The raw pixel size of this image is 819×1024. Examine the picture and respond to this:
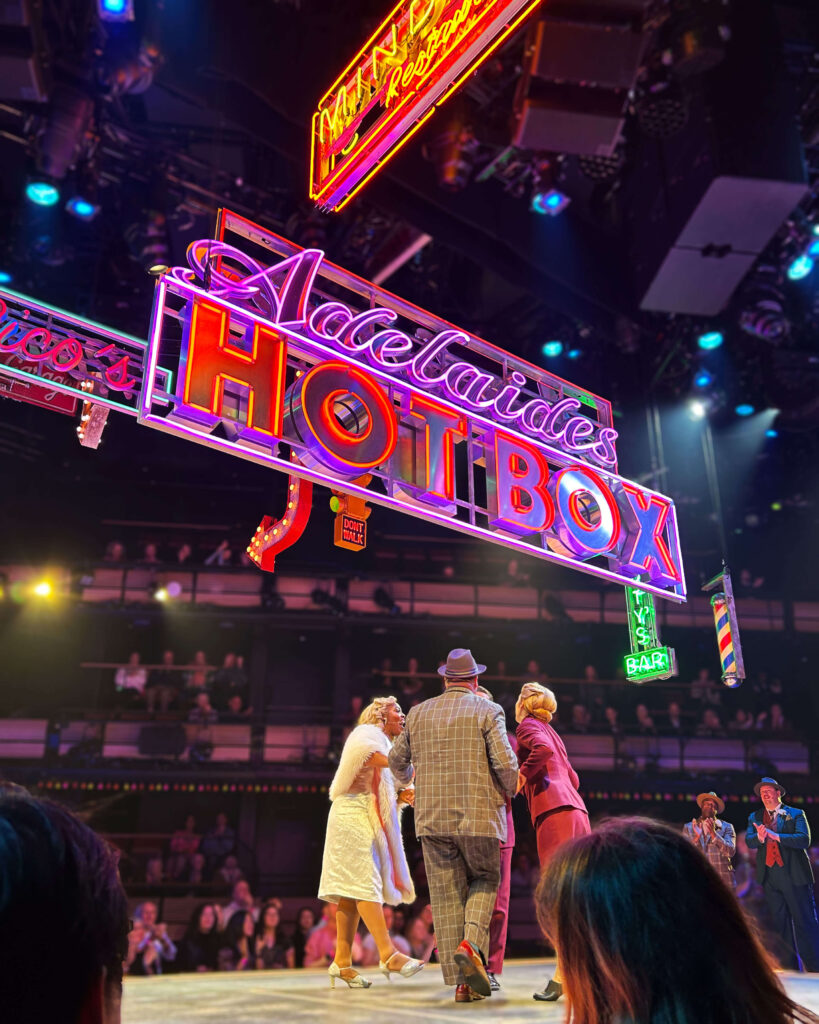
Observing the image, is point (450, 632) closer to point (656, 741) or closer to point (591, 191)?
point (656, 741)

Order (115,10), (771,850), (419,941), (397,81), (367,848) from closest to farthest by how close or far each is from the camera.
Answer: (397,81), (367,848), (115,10), (771,850), (419,941)

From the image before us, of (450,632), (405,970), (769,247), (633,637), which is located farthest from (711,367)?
(405,970)

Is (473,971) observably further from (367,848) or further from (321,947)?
(321,947)

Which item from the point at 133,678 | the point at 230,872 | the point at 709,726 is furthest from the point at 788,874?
the point at 133,678

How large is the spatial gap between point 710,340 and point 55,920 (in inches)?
504

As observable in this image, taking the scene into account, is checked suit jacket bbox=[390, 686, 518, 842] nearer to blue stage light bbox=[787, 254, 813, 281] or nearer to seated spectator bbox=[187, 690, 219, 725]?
blue stage light bbox=[787, 254, 813, 281]

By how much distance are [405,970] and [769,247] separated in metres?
9.90

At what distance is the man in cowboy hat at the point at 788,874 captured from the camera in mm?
7137

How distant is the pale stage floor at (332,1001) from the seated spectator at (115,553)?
→ 12.4 meters

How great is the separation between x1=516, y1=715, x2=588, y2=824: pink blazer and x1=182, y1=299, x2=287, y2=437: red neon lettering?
2.88 meters

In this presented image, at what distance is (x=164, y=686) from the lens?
17.5 meters

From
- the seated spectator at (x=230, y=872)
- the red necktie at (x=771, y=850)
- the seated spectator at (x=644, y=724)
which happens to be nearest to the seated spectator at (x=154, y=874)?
the seated spectator at (x=230, y=872)

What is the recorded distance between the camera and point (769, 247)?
11047 millimetres

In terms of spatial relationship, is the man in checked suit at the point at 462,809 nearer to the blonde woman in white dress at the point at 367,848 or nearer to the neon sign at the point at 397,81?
the blonde woman in white dress at the point at 367,848
